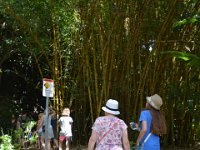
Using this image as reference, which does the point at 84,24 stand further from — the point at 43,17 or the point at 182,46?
the point at 182,46

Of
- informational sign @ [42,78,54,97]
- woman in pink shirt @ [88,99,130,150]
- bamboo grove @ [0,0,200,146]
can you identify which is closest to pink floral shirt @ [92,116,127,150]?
woman in pink shirt @ [88,99,130,150]

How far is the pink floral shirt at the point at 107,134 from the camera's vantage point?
11.4 feet

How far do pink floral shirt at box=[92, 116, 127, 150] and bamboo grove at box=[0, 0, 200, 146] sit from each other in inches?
121

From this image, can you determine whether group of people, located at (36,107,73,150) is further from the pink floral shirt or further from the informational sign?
the pink floral shirt

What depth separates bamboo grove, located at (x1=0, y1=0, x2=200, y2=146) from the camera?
6.99 m

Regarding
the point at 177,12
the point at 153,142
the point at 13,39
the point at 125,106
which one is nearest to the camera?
the point at 153,142

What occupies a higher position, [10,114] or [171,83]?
[171,83]

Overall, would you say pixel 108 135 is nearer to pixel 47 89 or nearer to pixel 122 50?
pixel 47 89

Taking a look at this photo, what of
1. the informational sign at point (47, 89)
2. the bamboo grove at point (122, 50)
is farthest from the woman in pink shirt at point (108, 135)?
the bamboo grove at point (122, 50)

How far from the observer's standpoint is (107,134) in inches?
Result: 137

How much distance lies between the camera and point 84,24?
8008 millimetres

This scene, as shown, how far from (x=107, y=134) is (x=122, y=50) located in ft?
13.6

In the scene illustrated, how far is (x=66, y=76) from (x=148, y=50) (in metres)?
2.54

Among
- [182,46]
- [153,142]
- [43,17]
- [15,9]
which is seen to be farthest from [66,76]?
[153,142]
